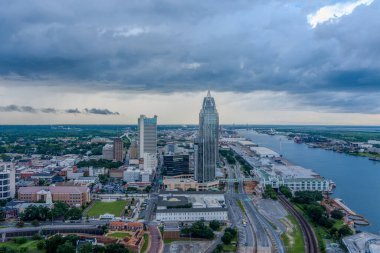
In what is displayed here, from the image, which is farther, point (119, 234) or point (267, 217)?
point (267, 217)

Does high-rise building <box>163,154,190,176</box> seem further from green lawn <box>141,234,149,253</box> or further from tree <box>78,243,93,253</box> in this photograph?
tree <box>78,243,93,253</box>

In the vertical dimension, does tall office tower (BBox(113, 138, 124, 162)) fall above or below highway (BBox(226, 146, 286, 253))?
above

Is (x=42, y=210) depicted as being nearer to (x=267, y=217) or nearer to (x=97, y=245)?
(x=97, y=245)

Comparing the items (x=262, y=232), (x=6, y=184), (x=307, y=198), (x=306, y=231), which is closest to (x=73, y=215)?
(x=6, y=184)

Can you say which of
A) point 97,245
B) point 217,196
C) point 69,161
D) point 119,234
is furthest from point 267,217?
point 69,161

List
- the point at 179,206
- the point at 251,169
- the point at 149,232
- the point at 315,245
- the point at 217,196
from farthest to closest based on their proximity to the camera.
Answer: the point at 251,169
the point at 217,196
the point at 179,206
the point at 149,232
the point at 315,245

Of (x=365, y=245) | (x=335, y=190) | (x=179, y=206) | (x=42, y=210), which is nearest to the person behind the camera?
(x=365, y=245)

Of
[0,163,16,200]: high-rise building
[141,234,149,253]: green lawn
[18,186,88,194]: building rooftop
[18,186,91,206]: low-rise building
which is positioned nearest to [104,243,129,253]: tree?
[141,234,149,253]: green lawn
